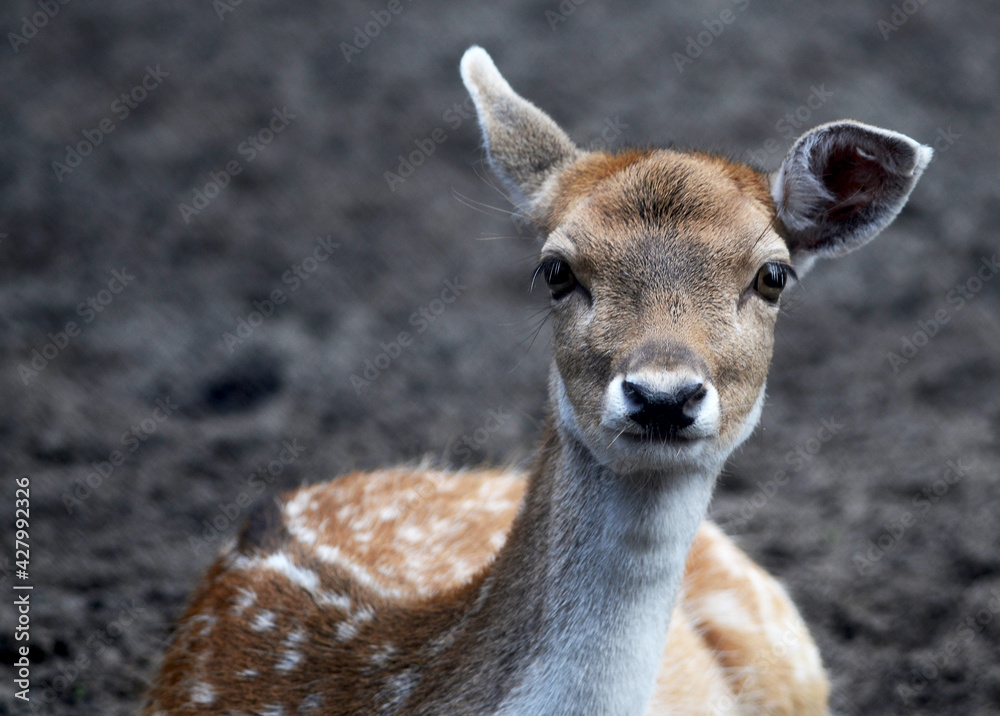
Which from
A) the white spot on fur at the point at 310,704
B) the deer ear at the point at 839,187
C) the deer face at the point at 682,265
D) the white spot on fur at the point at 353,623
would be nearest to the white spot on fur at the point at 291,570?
the white spot on fur at the point at 353,623

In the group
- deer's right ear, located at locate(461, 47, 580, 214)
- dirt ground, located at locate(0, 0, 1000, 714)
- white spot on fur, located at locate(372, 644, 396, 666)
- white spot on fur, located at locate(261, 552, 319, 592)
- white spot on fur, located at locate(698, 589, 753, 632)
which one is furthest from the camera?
dirt ground, located at locate(0, 0, 1000, 714)

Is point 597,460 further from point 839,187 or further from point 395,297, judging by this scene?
point 395,297

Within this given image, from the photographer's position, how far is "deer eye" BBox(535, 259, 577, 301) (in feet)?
8.93

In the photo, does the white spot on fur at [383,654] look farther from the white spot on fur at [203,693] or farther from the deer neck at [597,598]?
the white spot on fur at [203,693]

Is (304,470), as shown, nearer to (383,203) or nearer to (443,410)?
(443,410)

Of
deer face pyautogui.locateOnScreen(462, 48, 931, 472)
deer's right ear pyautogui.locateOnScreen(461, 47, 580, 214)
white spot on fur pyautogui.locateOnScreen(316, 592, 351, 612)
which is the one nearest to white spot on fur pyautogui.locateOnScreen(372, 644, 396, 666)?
white spot on fur pyautogui.locateOnScreen(316, 592, 351, 612)

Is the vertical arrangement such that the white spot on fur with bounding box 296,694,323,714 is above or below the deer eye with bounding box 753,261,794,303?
below

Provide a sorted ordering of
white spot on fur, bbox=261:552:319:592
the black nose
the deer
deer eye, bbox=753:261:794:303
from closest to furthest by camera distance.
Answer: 1. the black nose
2. the deer
3. deer eye, bbox=753:261:794:303
4. white spot on fur, bbox=261:552:319:592

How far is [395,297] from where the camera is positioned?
670 centimetres

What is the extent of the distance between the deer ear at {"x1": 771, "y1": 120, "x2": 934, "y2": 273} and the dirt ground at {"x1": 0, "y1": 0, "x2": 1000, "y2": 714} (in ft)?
0.79

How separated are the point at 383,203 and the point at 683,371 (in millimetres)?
5353

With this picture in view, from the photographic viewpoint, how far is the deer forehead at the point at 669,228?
2594 mm

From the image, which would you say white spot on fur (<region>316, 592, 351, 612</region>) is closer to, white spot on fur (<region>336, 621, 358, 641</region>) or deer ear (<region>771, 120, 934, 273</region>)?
white spot on fur (<region>336, 621, 358, 641</region>)

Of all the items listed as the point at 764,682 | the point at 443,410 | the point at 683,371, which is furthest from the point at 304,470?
the point at 683,371
